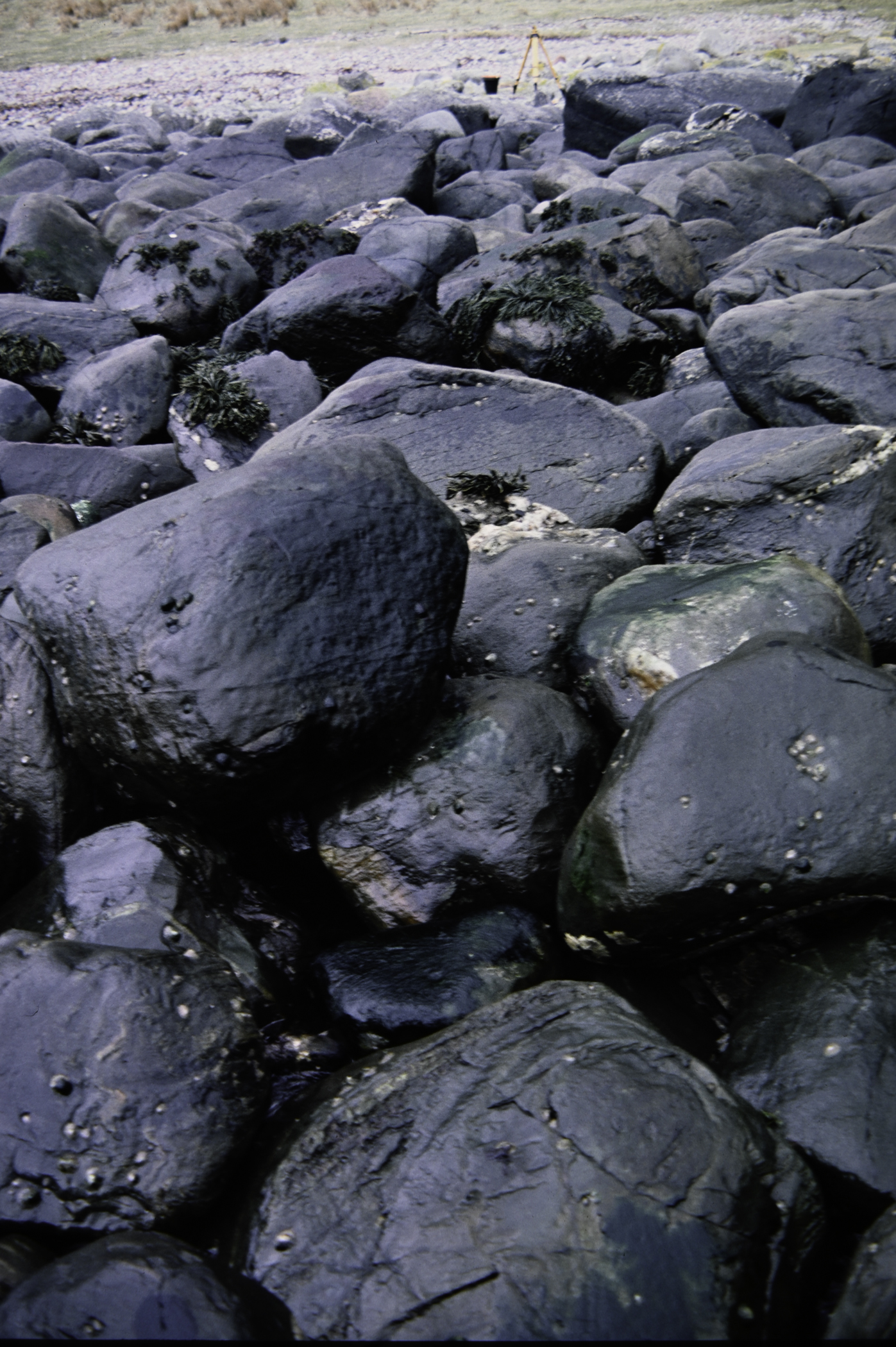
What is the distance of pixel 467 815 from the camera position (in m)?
3.28

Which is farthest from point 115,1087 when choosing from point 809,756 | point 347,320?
point 347,320

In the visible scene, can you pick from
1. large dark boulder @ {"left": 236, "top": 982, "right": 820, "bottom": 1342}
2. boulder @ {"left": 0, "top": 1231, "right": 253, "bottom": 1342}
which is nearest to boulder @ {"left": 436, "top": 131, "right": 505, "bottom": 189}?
large dark boulder @ {"left": 236, "top": 982, "right": 820, "bottom": 1342}

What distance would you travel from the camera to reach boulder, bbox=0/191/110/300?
875cm

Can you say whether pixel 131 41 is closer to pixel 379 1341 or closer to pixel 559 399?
pixel 559 399

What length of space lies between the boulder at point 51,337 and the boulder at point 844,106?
37.4 feet

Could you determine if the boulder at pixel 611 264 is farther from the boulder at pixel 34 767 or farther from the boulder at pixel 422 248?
the boulder at pixel 34 767

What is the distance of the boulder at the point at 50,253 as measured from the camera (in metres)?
8.75

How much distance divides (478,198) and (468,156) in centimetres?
259

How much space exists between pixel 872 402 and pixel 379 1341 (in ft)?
16.8

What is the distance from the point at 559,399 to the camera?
541 centimetres

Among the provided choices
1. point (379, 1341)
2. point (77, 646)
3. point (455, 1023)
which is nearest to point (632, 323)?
point (77, 646)

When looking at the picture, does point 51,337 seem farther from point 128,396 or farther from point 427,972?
point 427,972

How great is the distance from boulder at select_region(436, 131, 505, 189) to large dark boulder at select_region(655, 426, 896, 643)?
10436 mm

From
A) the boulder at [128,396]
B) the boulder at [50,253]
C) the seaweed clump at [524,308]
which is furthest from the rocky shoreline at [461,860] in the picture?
the boulder at [50,253]
